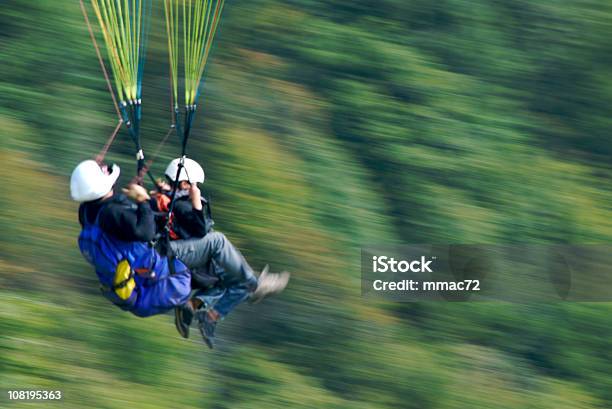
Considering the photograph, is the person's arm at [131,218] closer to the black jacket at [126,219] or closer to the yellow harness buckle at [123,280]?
the black jacket at [126,219]

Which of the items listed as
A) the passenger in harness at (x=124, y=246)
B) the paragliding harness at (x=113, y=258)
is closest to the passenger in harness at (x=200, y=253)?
the passenger in harness at (x=124, y=246)

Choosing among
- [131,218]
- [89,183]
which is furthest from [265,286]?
[89,183]

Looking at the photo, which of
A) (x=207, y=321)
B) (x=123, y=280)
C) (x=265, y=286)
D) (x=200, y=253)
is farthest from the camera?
(x=265, y=286)

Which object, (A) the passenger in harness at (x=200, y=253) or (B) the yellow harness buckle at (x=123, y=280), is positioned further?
(A) the passenger in harness at (x=200, y=253)

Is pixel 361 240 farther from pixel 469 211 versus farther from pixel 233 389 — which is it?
pixel 233 389

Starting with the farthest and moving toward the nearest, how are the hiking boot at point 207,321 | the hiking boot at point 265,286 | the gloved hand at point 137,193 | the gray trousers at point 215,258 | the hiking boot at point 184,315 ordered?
the hiking boot at point 265,286 → the hiking boot at point 207,321 → the hiking boot at point 184,315 → the gray trousers at point 215,258 → the gloved hand at point 137,193

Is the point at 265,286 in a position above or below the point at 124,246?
below

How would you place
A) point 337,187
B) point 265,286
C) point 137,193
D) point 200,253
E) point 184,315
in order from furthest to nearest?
point 337,187 → point 265,286 → point 184,315 → point 200,253 → point 137,193

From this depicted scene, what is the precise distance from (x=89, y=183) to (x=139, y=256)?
0.60m

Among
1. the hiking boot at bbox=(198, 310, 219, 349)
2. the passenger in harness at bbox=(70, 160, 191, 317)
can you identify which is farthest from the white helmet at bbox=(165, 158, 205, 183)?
the hiking boot at bbox=(198, 310, 219, 349)

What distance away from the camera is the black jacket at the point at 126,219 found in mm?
6520

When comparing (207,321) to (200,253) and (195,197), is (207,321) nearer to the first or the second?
(200,253)

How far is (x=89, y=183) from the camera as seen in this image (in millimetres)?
6512

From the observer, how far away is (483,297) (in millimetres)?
9414
